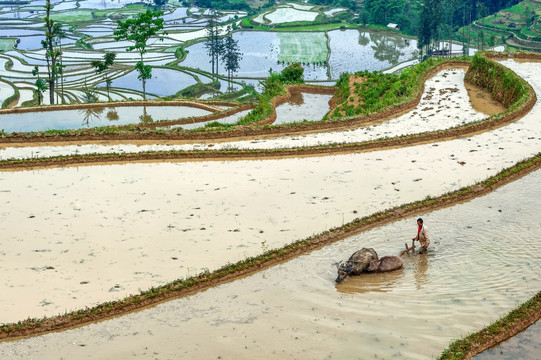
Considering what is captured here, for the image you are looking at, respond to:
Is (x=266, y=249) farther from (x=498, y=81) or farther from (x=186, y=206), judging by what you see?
(x=498, y=81)

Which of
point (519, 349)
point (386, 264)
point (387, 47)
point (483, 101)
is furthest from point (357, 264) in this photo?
point (387, 47)

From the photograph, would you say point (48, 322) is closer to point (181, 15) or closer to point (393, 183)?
point (393, 183)

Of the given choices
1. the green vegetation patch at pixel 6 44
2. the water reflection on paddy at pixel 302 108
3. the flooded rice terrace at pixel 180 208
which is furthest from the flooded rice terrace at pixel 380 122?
the green vegetation patch at pixel 6 44

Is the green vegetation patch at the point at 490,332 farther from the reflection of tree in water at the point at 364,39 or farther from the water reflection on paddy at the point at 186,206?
the reflection of tree in water at the point at 364,39

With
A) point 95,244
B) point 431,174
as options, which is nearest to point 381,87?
point 431,174

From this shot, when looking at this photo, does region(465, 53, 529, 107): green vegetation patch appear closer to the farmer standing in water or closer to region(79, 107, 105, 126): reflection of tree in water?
the farmer standing in water
